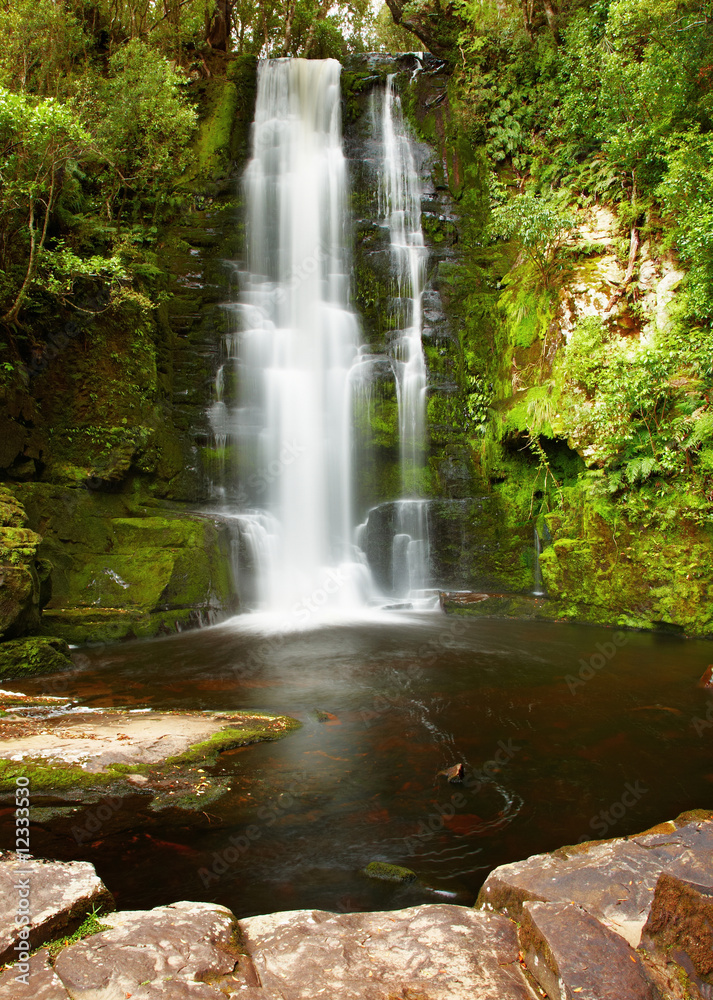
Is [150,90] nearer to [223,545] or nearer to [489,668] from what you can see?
[223,545]

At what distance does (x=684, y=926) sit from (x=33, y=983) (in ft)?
7.07

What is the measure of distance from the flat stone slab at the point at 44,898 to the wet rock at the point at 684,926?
6.81 feet

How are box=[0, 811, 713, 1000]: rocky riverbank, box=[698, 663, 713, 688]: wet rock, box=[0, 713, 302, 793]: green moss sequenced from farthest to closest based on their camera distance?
box=[698, 663, 713, 688]: wet rock, box=[0, 713, 302, 793]: green moss, box=[0, 811, 713, 1000]: rocky riverbank

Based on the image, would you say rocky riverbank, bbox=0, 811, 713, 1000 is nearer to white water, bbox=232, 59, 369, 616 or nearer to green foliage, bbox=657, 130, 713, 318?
white water, bbox=232, 59, 369, 616

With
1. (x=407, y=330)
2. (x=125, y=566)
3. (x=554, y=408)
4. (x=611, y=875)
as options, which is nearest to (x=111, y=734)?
(x=611, y=875)

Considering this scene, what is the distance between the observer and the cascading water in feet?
38.9

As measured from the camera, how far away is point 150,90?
13250 millimetres

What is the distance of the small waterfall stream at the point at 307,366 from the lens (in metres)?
11.9

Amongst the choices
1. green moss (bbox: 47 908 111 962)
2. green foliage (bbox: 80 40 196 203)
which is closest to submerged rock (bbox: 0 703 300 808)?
green moss (bbox: 47 908 111 962)

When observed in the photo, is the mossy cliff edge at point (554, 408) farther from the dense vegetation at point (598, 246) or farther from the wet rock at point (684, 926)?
the wet rock at point (684, 926)

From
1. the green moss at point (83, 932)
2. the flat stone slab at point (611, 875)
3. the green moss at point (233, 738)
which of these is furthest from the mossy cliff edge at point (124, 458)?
the flat stone slab at point (611, 875)

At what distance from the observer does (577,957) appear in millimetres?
2123

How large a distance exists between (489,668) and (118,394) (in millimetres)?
8837

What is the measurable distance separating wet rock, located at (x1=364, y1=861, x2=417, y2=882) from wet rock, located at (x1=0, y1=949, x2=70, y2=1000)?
171cm
